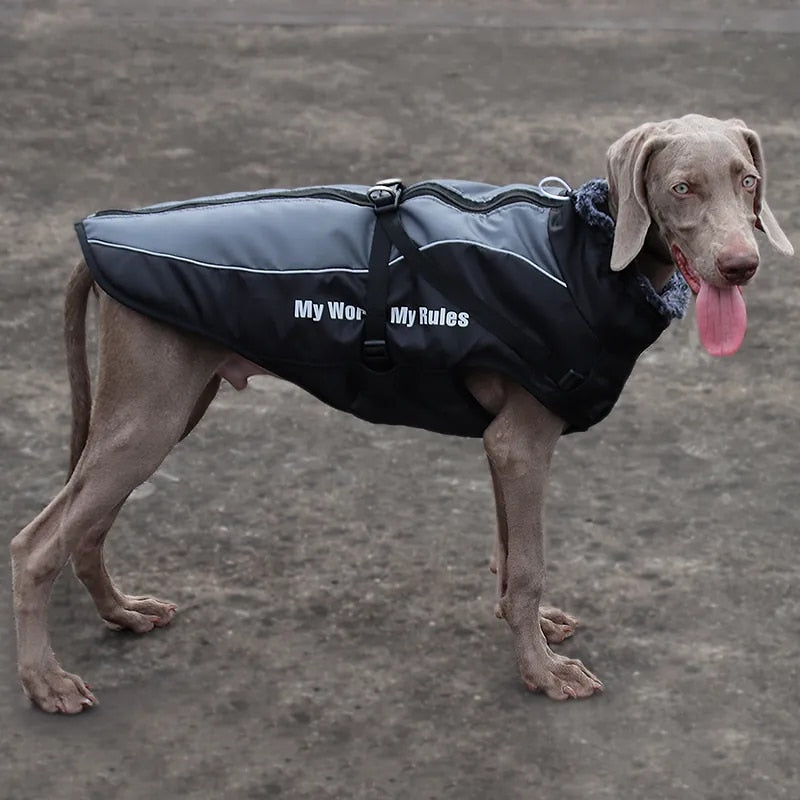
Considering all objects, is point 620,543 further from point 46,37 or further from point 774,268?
point 46,37

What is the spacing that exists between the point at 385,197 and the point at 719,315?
0.84 metres

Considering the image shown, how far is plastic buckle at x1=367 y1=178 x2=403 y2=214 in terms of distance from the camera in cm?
384

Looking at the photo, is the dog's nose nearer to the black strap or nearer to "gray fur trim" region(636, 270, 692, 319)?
"gray fur trim" region(636, 270, 692, 319)

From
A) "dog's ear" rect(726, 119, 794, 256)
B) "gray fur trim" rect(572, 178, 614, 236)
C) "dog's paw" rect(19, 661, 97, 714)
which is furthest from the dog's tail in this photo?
"dog's ear" rect(726, 119, 794, 256)

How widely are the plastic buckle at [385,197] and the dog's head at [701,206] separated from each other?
533mm

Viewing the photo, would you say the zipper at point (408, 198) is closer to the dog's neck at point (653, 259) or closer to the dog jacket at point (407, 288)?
the dog jacket at point (407, 288)

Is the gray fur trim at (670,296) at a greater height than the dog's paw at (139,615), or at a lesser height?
greater

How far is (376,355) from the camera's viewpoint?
3832 mm

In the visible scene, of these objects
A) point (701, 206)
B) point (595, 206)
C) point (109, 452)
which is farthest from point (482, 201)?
point (109, 452)

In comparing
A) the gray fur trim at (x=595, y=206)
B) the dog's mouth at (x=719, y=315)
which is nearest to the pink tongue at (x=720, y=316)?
the dog's mouth at (x=719, y=315)

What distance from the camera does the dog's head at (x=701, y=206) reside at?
3.53 m

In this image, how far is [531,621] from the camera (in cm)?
400

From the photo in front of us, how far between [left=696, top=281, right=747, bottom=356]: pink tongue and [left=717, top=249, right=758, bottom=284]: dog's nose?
0.06m

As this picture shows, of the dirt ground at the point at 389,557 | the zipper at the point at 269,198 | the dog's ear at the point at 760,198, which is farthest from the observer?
the zipper at the point at 269,198
